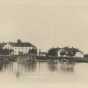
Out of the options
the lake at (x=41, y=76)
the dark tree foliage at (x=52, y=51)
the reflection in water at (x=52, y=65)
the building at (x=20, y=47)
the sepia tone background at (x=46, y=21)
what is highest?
the sepia tone background at (x=46, y=21)

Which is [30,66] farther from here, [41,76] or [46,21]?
[46,21]

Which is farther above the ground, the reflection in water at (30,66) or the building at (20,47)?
the building at (20,47)

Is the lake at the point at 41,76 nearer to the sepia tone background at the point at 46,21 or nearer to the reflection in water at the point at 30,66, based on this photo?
the reflection in water at the point at 30,66

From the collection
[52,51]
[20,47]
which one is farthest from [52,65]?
[20,47]

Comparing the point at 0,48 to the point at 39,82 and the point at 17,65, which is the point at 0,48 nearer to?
the point at 17,65

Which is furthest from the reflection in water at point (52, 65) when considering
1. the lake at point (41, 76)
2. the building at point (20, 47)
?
the building at point (20, 47)
